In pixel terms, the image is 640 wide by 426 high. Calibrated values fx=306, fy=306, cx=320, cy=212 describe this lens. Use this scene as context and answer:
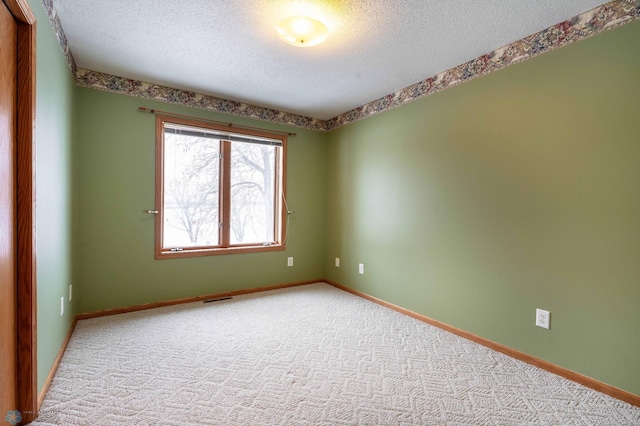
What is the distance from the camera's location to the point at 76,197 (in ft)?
9.29

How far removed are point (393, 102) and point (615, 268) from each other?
2366mm

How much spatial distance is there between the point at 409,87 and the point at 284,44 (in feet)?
4.77

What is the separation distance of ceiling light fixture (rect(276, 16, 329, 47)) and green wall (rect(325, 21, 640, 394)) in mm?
1415

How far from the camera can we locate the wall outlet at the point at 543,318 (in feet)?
7.00

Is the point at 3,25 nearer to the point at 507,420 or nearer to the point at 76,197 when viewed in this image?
the point at 76,197

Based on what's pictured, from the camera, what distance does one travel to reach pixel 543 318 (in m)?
2.16

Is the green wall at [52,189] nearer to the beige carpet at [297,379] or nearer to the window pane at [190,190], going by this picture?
the beige carpet at [297,379]

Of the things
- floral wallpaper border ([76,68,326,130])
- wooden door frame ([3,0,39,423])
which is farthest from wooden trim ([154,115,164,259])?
wooden door frame ([3,0,39,423])

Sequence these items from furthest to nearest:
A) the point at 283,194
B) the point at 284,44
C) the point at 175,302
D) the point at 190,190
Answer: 1. the point at 283,194
2. the point at 190,190
3. the point at 175,302
4. the point at 284,44

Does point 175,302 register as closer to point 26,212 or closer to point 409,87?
→ point 26,212

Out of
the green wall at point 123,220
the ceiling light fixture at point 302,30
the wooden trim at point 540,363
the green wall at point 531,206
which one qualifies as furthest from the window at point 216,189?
the wooden trim at point 540,363

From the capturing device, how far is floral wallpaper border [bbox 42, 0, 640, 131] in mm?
1884

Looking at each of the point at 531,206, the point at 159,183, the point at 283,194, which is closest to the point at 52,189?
the point at 159,183

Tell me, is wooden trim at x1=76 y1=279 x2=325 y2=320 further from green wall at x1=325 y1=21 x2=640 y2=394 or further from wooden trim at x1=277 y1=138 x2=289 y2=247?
green wall at x1=325 y1=21 x2=640 y2=394
